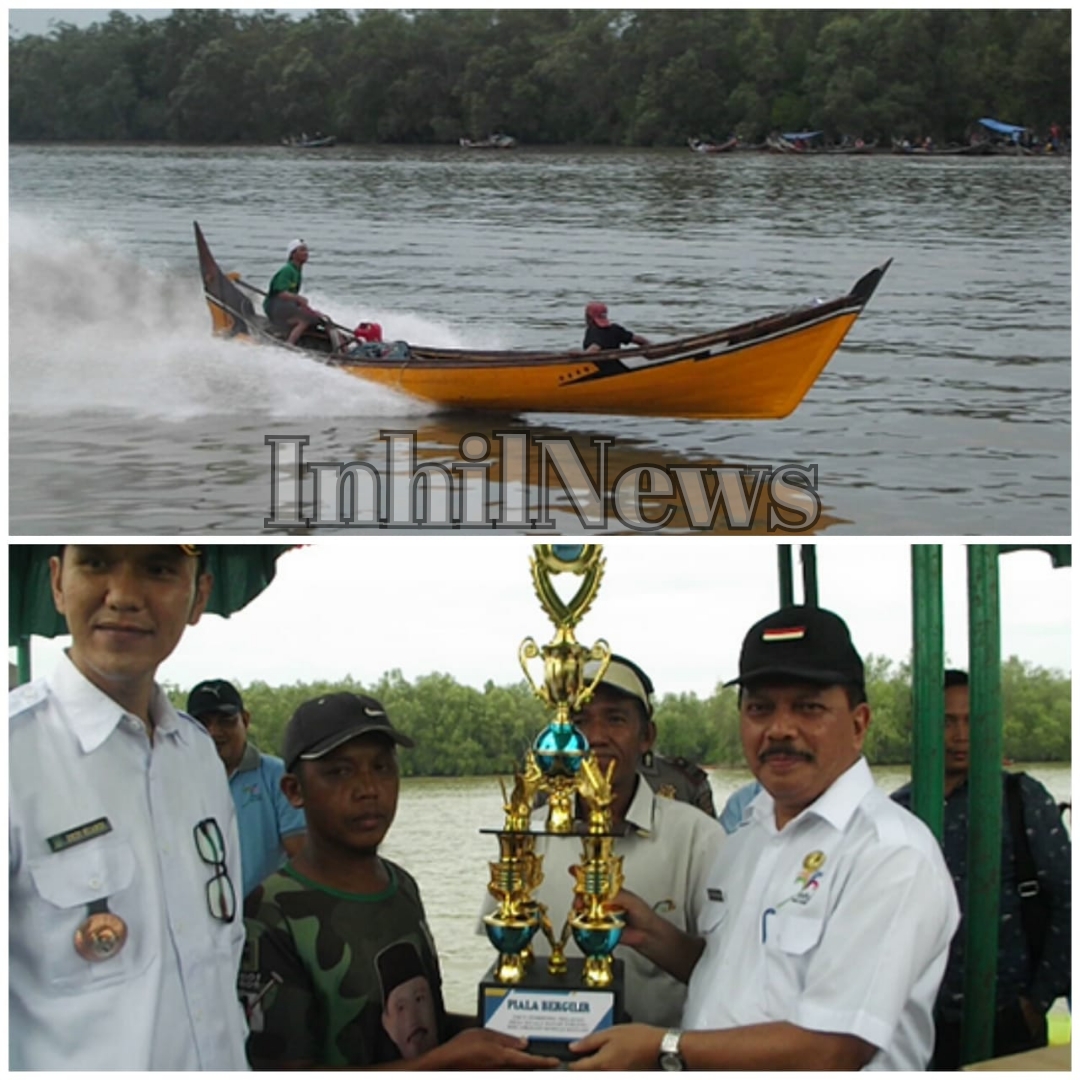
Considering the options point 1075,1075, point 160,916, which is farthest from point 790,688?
point 160,916

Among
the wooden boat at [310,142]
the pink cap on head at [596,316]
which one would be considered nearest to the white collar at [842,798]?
the pink cap on head at [596,316]

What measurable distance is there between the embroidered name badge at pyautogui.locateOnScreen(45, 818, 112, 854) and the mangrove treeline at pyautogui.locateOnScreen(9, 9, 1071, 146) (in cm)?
1436

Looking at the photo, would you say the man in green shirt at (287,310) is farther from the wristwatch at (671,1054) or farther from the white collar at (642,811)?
the wristwatch at (671,1054)

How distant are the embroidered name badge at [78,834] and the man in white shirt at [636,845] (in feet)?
2.24

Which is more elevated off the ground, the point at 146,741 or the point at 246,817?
the point at 146,741

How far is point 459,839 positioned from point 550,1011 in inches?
36.7

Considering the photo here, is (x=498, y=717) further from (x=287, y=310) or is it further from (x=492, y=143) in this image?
(x=492, y=143)

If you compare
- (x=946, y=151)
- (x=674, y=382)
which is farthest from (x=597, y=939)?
(x=946, y=151)

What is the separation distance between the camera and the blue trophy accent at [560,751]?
2.64 m

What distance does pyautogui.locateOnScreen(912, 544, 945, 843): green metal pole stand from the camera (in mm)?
2873

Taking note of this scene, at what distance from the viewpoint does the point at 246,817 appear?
326 centimetres

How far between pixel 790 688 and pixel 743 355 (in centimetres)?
708

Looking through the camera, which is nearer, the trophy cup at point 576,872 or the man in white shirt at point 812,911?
the man in white shirt at point 812,911

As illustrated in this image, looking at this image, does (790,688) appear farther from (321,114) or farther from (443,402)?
(321,114)
